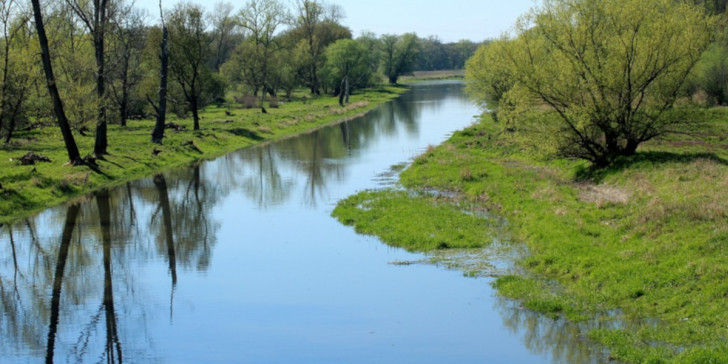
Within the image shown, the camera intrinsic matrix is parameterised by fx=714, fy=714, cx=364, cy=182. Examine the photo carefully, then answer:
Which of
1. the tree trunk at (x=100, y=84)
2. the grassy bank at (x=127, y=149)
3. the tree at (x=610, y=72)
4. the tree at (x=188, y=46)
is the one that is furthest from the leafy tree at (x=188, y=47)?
the tree at (x=610, y=72)

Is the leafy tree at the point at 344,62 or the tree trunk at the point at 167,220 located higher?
the leafy tree at the point at 344,62

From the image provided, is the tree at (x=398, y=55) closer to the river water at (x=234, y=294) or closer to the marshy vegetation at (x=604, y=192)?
the marshy vegetation at (x=604, y=192)

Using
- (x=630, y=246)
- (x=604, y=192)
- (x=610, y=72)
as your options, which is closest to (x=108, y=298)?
(x=630, y=246)

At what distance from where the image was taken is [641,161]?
23.6 meters

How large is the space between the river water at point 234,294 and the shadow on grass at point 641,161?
8.82 meters

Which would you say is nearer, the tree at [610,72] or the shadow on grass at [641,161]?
the shadow on grass at [641,161]

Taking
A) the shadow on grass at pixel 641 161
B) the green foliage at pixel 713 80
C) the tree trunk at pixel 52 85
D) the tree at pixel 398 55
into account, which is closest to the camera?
the shadow on grass at pixel 641 161

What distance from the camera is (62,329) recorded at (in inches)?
543

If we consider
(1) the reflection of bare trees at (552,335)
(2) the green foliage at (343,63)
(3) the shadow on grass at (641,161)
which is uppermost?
(2) the green foliage at (343,63)

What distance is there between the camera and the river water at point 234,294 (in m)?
12.7

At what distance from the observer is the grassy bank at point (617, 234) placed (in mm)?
12148

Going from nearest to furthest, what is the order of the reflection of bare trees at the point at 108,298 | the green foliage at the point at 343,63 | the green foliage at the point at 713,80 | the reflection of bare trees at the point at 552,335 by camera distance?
1. the reflection of bare trees at the point at 552,335
2. the reflection of bare trees at the point at 108,298
3. the green foliage at the point at 713,80
4. the green foliage at the point at 343,63

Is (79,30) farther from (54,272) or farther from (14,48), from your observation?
(54,272)

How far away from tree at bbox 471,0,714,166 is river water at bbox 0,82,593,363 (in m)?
8.37
